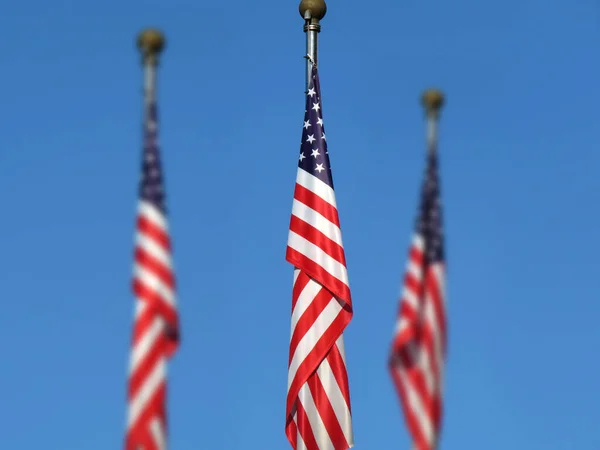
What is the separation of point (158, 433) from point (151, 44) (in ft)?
21.8

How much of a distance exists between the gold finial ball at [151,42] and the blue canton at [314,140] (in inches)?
139

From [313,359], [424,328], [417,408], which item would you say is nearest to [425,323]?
[424,328]

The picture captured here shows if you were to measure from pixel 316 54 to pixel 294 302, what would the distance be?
4689 millimetres

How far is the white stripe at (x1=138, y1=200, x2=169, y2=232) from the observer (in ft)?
83.4

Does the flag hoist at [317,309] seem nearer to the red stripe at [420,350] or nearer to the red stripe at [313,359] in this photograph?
the red stripe at [313,359]

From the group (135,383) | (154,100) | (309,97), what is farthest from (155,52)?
(135,383)

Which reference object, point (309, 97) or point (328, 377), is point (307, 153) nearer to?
point (309, 97)

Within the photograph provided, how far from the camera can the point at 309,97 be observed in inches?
1149

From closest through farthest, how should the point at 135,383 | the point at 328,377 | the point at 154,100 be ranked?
1. the point at 135,383
2. the point at 154,100
3. the point at 328,377

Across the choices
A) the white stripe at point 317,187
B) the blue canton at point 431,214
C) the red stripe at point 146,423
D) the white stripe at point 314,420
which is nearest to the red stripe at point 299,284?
the white stripe at point 317,187

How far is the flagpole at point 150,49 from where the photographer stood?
26.6 meters

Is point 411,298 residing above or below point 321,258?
below

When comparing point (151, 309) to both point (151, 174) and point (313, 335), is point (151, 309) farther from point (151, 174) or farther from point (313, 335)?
point (313, 335)

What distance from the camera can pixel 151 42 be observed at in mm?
26594
